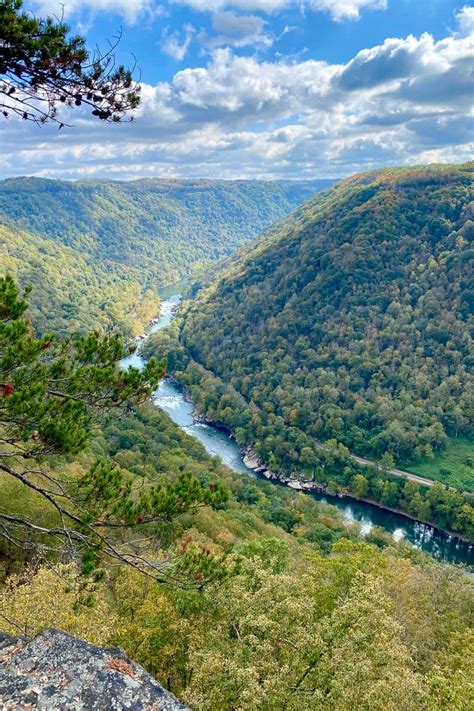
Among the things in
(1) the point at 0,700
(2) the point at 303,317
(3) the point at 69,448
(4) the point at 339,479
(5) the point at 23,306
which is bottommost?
(4) the point at 339,479

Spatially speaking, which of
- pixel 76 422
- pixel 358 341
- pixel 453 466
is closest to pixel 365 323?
pixel 358 341

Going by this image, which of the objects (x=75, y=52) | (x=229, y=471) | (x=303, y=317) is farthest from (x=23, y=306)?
(x=303, y=317)

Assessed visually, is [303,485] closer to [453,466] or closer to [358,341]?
[453,466]

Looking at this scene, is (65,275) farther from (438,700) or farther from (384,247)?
(438,700)

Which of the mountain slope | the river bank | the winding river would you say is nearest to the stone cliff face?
the winding river

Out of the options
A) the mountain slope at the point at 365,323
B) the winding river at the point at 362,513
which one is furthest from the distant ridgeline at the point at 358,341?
the winding river at the point at 362,513

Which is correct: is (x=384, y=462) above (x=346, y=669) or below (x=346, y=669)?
below

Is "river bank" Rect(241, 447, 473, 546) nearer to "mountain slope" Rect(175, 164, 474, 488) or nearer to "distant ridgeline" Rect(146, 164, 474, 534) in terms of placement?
"distant ridgeline" Rect(146, 164, 474, 534)

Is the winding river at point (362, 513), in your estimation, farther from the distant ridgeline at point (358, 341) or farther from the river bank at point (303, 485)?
the distant ridgeline at point (358, 341)
